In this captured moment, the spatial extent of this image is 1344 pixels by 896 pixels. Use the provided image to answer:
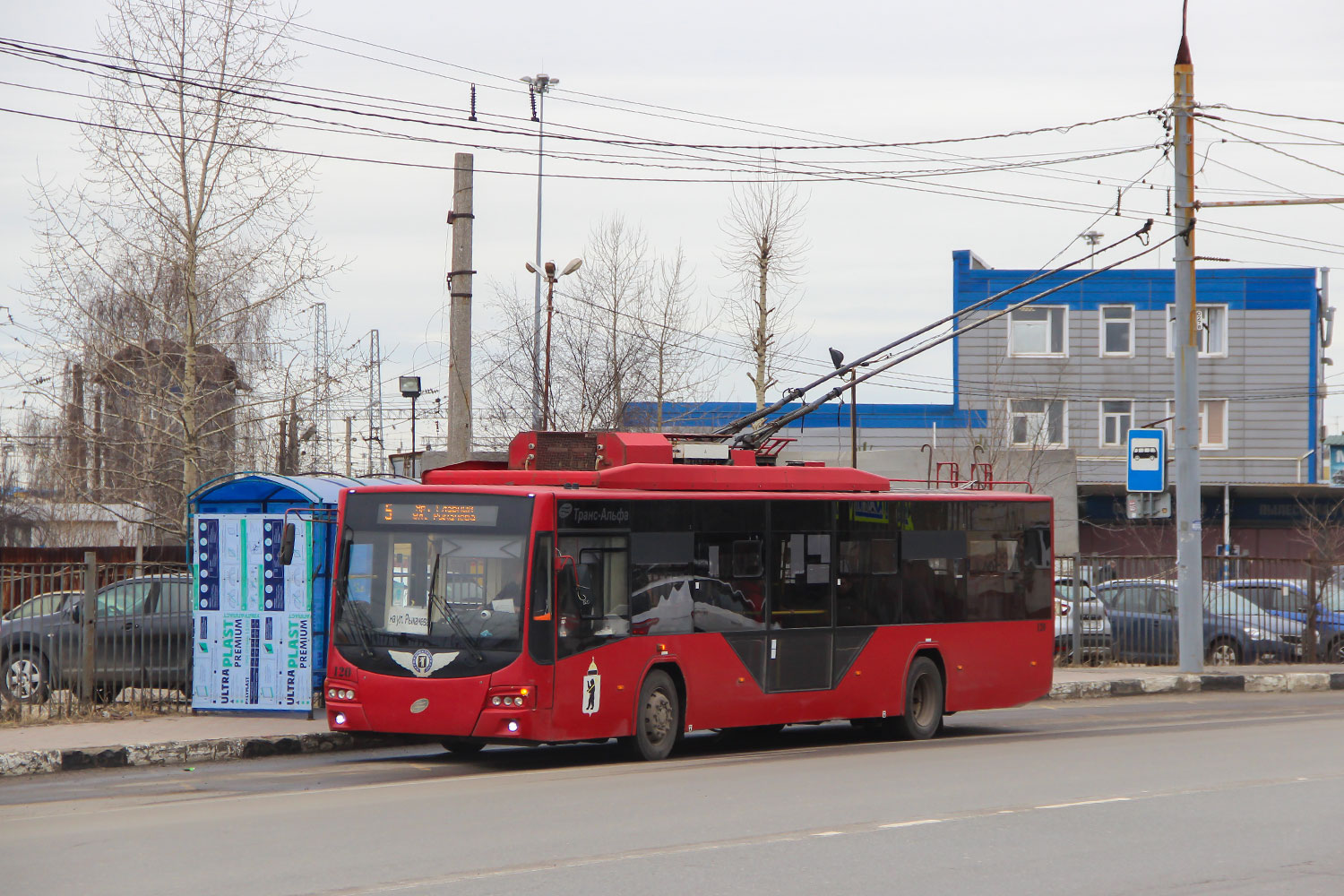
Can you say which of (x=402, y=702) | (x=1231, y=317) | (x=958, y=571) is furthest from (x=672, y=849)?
(x=1231, y=317)

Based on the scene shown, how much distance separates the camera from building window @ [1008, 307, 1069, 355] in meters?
50.2

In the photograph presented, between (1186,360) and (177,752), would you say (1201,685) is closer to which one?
(1186,360)

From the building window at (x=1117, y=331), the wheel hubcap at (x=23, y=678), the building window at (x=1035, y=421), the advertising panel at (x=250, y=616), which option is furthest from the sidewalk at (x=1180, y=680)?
the building window at (x=1117, y=331)

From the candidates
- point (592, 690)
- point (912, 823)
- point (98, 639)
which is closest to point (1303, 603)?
point (592, 690)

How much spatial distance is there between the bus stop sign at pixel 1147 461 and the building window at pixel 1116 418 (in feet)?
92.0

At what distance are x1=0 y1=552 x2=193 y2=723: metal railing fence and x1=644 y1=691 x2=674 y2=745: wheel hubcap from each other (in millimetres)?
5585

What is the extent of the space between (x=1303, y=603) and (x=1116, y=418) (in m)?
25.2

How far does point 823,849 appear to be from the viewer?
27.6ft

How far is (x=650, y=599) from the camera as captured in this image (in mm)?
13578

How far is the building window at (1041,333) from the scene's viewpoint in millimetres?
50188

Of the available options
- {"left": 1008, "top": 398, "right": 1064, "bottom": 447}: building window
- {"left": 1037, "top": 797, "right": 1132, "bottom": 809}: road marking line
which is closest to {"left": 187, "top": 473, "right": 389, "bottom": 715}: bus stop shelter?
{"left": 1037, "top": 797, "right": 1132, "bottom": 809}: road marking line

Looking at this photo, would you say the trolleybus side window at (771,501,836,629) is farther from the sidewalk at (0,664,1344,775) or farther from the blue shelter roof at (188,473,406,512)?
the blue shelter roof at (188,473,406,512)

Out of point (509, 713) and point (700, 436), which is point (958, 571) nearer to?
point (700, 436)

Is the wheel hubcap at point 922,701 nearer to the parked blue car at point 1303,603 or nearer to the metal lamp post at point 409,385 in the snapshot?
the metal lamp post at point 409,385
